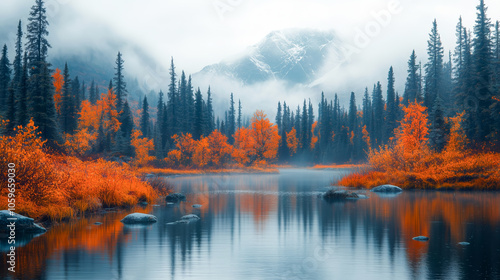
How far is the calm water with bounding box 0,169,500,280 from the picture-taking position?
1199 centimetres

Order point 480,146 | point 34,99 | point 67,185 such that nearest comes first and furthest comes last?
point 67,185
point 480,146
point 34,99

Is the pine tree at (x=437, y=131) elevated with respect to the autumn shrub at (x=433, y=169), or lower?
elevated

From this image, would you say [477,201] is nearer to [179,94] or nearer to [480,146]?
[480,146]

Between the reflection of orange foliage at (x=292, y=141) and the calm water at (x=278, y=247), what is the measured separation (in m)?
112

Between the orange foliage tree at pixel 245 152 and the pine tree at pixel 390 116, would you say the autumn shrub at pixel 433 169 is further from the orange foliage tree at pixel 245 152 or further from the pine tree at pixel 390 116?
the pine tree at pixel 390 116

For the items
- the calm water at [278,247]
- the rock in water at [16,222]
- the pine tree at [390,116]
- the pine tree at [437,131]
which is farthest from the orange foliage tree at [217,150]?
the rock in water at [16,222]

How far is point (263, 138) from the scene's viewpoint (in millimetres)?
92812

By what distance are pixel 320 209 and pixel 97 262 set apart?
54.4ft

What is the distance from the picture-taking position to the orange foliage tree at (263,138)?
91562mm

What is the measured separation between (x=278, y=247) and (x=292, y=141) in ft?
411

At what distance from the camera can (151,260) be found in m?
13.5

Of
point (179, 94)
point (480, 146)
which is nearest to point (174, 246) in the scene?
point (480, 146)

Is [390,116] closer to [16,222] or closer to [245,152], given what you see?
[245,152]

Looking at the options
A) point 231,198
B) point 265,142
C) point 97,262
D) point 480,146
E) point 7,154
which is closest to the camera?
point 97,262
